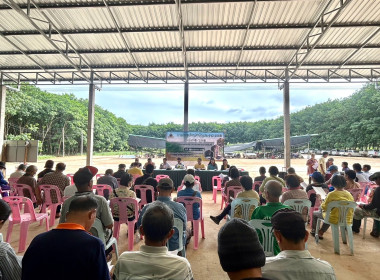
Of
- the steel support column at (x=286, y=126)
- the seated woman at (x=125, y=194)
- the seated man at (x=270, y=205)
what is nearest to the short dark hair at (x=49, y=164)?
the seated woman at (x=125, y=194)

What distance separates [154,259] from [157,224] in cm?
16

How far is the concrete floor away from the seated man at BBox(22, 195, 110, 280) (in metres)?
1.68

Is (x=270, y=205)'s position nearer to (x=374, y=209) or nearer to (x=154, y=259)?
(x=154, y=259)

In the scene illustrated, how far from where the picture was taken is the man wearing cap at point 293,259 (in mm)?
1121

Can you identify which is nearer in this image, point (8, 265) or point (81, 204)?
point (8, 265)

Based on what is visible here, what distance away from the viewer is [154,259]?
1081 millimetres

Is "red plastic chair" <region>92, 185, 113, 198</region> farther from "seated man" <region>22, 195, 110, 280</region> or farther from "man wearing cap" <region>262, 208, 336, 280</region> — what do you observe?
"man wearing cap" <region>262, 208, 336, 280</region>

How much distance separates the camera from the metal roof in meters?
5.90

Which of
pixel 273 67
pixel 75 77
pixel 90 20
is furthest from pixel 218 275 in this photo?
pixel 75 77

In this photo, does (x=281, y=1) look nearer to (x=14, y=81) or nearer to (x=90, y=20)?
(x=90, y=20)

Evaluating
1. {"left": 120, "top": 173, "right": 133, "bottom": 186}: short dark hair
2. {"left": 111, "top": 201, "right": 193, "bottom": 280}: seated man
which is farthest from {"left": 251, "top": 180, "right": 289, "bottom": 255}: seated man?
{"left": 120, "top": 173, "right": 133, "bottom": 186}: short dark hair

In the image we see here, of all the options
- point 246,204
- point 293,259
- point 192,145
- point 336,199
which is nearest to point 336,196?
point 336,199

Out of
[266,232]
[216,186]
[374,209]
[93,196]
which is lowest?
[216,186]

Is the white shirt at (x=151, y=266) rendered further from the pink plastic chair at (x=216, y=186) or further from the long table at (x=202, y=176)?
the long table at (x=202, y=176)
